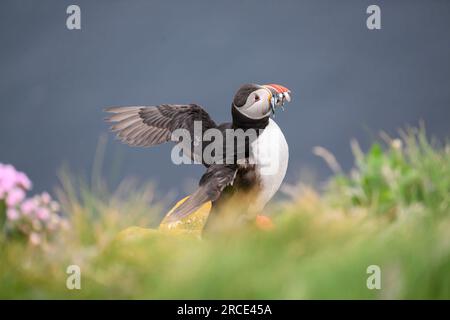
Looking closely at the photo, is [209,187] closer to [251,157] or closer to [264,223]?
[251,157]

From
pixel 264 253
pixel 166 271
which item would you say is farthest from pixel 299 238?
pixel 166 271

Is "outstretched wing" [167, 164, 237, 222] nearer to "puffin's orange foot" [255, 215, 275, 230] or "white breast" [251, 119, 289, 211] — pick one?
"white breast" [251, 119, 289, 211]

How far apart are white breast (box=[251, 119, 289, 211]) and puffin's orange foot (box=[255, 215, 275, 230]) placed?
2.01 feet

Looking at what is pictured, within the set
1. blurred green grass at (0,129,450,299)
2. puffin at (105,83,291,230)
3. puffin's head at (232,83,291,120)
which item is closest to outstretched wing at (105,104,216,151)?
puffin at (105,83,291,230)

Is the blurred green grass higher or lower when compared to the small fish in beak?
lower

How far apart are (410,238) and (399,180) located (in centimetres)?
62

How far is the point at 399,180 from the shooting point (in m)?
3.61

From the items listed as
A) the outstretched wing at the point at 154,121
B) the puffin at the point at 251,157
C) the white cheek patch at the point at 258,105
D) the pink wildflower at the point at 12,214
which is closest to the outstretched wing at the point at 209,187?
the puffin at the point at 251,157

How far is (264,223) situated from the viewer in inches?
142

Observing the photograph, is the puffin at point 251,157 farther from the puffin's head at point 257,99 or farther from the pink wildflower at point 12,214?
the pink wildflower at point 12,214

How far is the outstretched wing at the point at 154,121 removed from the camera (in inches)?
201

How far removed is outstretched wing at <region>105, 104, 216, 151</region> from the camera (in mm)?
5117

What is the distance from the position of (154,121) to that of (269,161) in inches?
48.3
